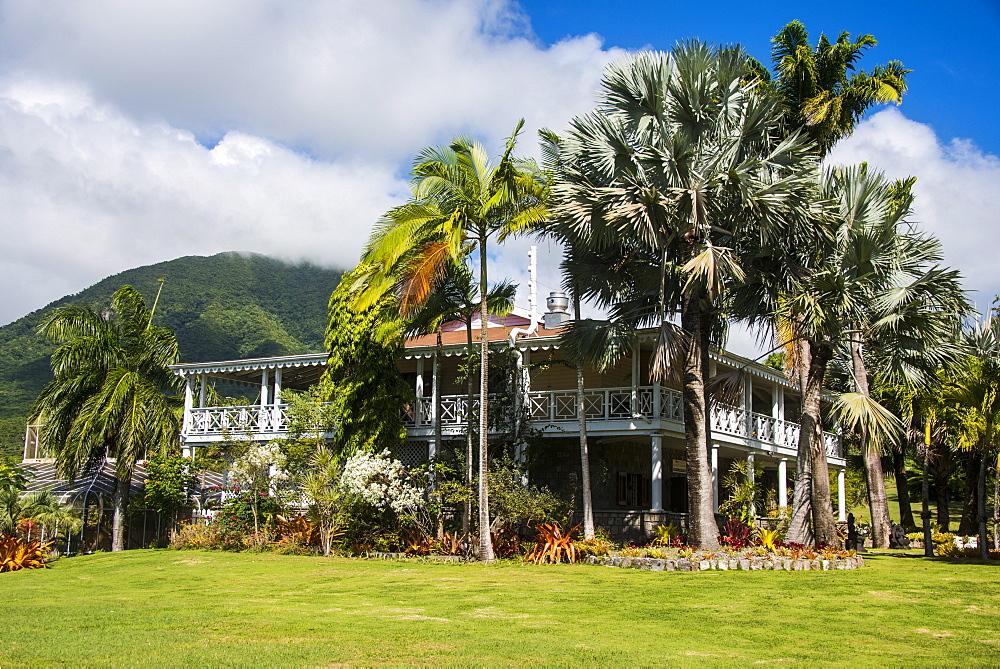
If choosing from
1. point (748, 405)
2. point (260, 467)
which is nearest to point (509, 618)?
point (260, 467)

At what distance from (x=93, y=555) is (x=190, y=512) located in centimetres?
287

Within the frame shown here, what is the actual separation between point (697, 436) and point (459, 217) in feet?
20.9

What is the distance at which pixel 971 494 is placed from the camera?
2484 centimetres

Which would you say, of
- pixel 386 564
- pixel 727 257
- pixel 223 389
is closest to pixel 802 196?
pixel 727 257

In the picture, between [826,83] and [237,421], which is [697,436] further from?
[237,421]

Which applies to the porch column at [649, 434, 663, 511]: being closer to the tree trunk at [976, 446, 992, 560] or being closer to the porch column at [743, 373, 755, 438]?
the porch column at [743, 373, 755, 438]

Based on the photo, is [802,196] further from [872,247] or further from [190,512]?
[190,512]

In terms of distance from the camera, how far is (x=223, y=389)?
227ft

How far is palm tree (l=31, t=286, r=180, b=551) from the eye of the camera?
23.3 m

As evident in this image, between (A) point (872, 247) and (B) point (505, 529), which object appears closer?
(A) point (872, 247)

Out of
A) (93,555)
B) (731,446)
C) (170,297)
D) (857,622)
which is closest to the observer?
(857,622)

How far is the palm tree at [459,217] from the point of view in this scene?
58.2 feet

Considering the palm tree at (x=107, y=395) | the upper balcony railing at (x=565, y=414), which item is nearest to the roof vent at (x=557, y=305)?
the upper balcony railing at (x=565, y=414)

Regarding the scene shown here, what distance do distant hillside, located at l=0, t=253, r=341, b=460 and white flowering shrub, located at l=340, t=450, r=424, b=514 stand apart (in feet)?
127
